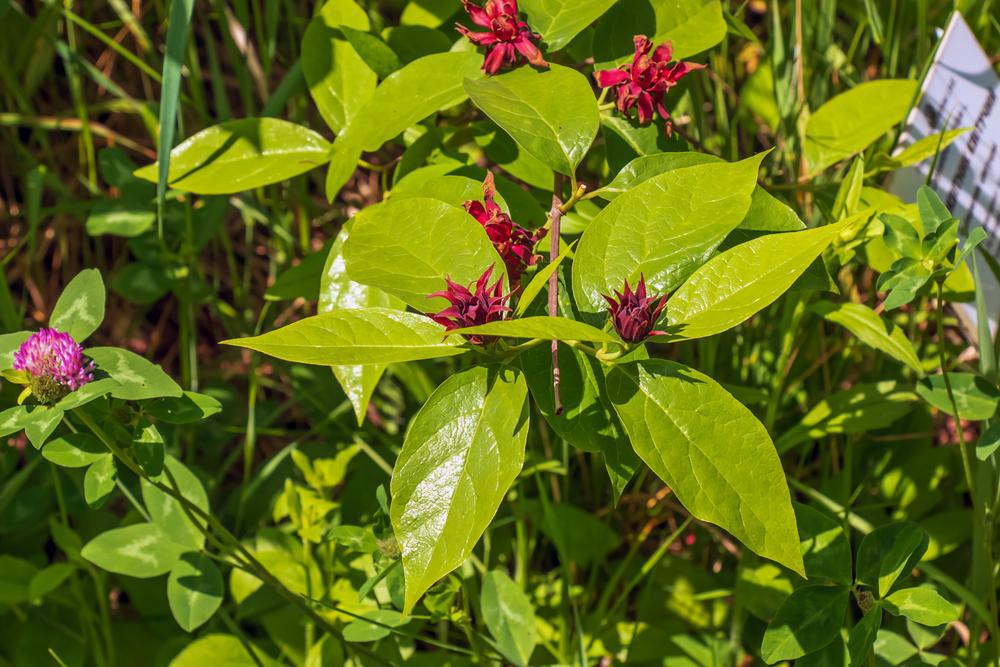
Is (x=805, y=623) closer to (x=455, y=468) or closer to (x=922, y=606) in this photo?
(x=922, y=606)

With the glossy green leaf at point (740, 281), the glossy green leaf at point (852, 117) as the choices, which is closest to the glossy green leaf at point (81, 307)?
the glossy green leaf at point (740, 281)

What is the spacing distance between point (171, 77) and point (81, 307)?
0.32 metres

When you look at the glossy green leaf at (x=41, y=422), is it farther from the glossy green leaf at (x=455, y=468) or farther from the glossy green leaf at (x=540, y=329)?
the glossy green leaf at (x=540, y=329)

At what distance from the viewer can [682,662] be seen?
136cm

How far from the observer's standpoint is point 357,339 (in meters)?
0.80

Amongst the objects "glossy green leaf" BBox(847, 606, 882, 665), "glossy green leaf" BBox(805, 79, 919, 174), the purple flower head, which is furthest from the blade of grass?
"glossy green leaf" BBox(847, 606, 882, 665)

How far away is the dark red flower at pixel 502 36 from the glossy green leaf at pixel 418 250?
22 cm

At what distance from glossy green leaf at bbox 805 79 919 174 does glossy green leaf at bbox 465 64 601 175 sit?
0.46 meters

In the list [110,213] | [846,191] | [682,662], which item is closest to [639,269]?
[846,191]

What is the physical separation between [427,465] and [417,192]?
34cm

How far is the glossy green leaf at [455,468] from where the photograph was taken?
794 mm

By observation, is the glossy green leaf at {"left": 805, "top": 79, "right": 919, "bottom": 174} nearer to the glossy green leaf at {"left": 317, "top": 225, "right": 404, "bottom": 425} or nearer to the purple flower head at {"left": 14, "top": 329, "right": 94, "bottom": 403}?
the glossy green leaf at {"left": 317, "top": 225, "right": 404, "bottom": 425}

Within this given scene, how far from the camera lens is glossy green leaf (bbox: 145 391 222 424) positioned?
104 centimetres

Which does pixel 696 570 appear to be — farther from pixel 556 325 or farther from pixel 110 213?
pixel 110 213
